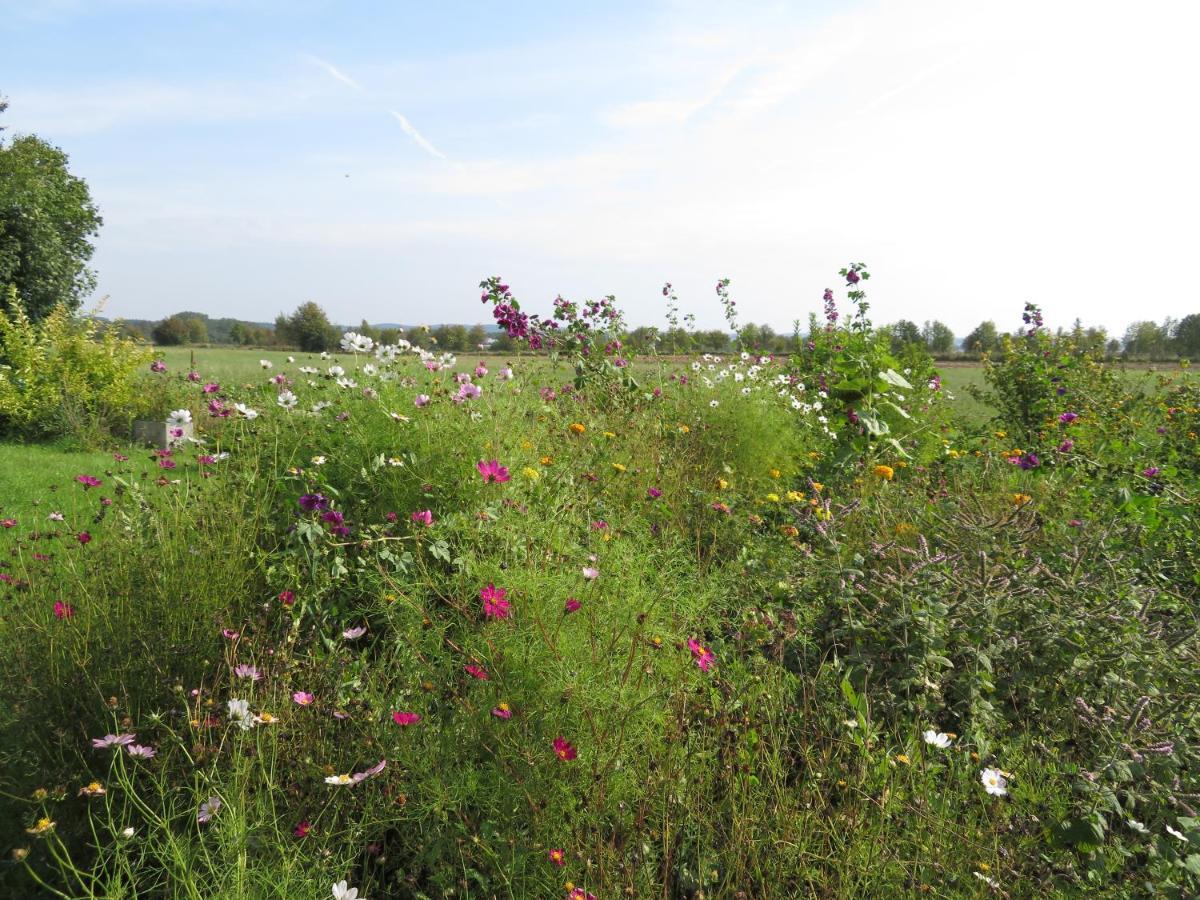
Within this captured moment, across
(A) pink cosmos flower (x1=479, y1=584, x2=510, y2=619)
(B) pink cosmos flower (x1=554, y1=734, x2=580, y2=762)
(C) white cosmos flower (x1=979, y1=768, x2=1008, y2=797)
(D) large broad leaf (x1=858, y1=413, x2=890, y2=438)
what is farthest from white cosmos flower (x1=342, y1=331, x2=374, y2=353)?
(C) white cosmos flower (x1=979, y1=768, x2=1008, y2=797)

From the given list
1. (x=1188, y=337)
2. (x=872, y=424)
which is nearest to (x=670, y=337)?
(x=872, y=424)

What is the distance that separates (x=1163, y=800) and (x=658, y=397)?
462cm

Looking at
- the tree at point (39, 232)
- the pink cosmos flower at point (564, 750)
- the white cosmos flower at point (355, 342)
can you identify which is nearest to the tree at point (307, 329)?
the tree at point (39, 232)

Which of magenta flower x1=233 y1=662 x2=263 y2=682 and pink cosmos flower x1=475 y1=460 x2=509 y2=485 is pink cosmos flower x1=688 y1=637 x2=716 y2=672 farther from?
magenta flower x1=233 y1=662 x2=263 y2=682

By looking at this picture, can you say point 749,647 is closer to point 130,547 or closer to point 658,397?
point 130,547

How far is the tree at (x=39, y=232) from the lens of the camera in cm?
1576

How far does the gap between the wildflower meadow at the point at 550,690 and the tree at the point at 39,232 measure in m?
15.7

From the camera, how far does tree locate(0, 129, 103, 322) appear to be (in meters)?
15.8

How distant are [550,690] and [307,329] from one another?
25.7 metres

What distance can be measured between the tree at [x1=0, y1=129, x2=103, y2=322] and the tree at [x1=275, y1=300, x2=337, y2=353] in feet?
18.8

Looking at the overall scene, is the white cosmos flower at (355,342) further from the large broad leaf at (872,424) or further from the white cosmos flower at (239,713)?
the large broad leaf at (872,424)

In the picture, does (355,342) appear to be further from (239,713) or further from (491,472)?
(239,713)

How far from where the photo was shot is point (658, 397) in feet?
19.9

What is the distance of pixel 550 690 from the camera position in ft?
6.01
